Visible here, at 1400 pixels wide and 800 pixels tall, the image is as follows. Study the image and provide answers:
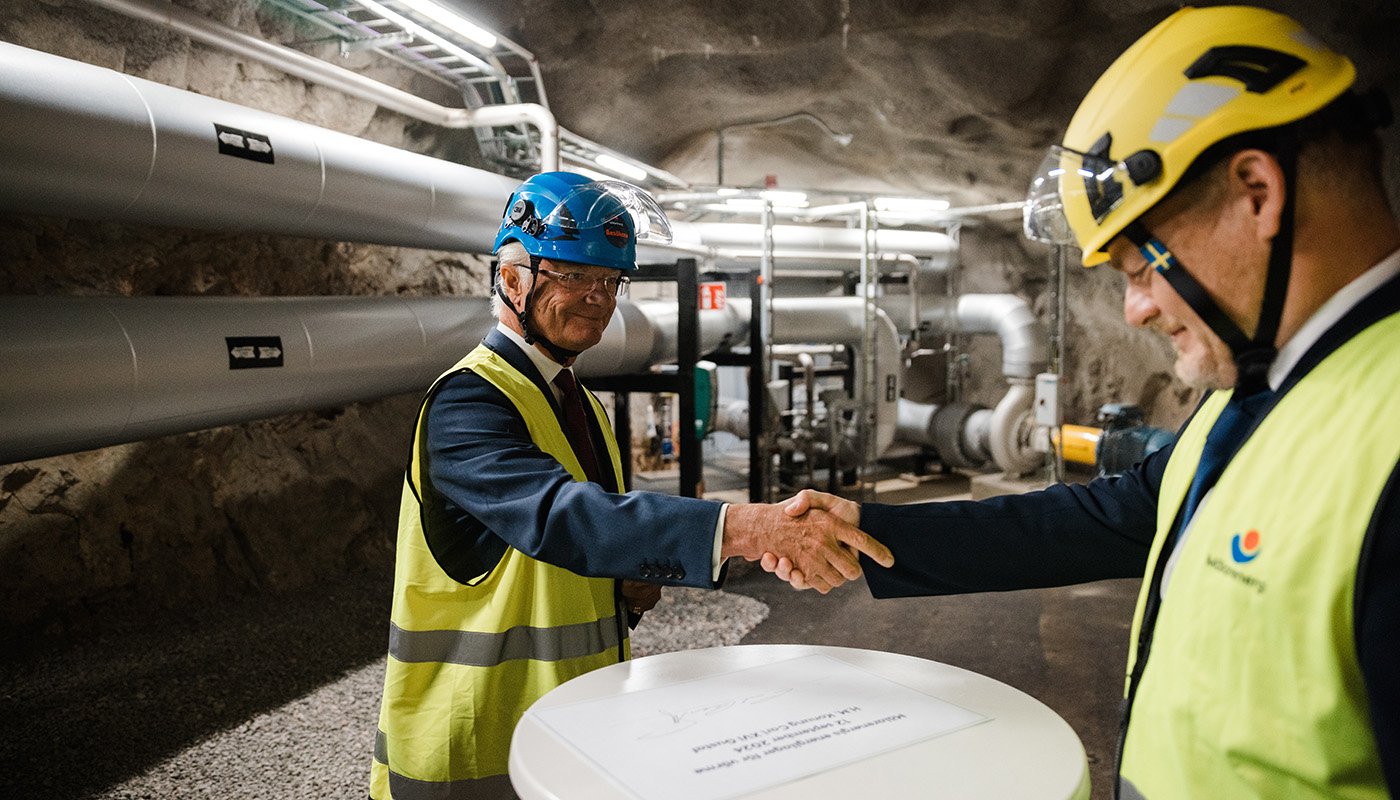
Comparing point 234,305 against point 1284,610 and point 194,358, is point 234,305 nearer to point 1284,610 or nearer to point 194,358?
point 194,358

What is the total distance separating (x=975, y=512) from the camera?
1491 mm

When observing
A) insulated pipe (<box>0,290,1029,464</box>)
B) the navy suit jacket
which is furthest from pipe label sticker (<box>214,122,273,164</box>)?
the navy suit jacket

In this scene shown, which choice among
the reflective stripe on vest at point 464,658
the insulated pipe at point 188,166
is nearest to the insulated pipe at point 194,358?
the insulated pipe at point 188,166

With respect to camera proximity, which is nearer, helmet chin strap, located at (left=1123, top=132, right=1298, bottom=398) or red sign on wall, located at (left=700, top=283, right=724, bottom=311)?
helmet chin strap, located at (left=1123, top=132, right=1298, bottom=398)

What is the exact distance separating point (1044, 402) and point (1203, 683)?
6574 millimetres

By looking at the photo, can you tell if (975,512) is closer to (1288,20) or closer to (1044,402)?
(1288,20)

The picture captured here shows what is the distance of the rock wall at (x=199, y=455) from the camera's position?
11.6 feet

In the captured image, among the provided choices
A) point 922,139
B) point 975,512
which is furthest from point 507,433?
point 922,139

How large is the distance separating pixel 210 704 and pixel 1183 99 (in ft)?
11.1

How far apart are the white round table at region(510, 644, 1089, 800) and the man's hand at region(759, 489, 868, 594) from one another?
15 cm

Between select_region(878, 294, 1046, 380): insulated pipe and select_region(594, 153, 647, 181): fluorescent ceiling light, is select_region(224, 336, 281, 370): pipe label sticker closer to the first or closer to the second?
select_region(594, 153, 647, 181): fluorescent ceiling light

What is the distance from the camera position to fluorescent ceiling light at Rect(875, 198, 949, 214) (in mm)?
7406

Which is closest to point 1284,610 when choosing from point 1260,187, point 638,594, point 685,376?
point 1260,187

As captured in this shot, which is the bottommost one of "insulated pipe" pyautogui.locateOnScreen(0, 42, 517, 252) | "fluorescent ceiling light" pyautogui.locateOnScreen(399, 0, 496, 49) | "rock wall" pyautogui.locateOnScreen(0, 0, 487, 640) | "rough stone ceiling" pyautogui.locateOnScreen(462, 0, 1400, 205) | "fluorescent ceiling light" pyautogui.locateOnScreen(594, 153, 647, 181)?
"rock wall" pyautogui.locateOnScreen(0, 0, 487, 640)
